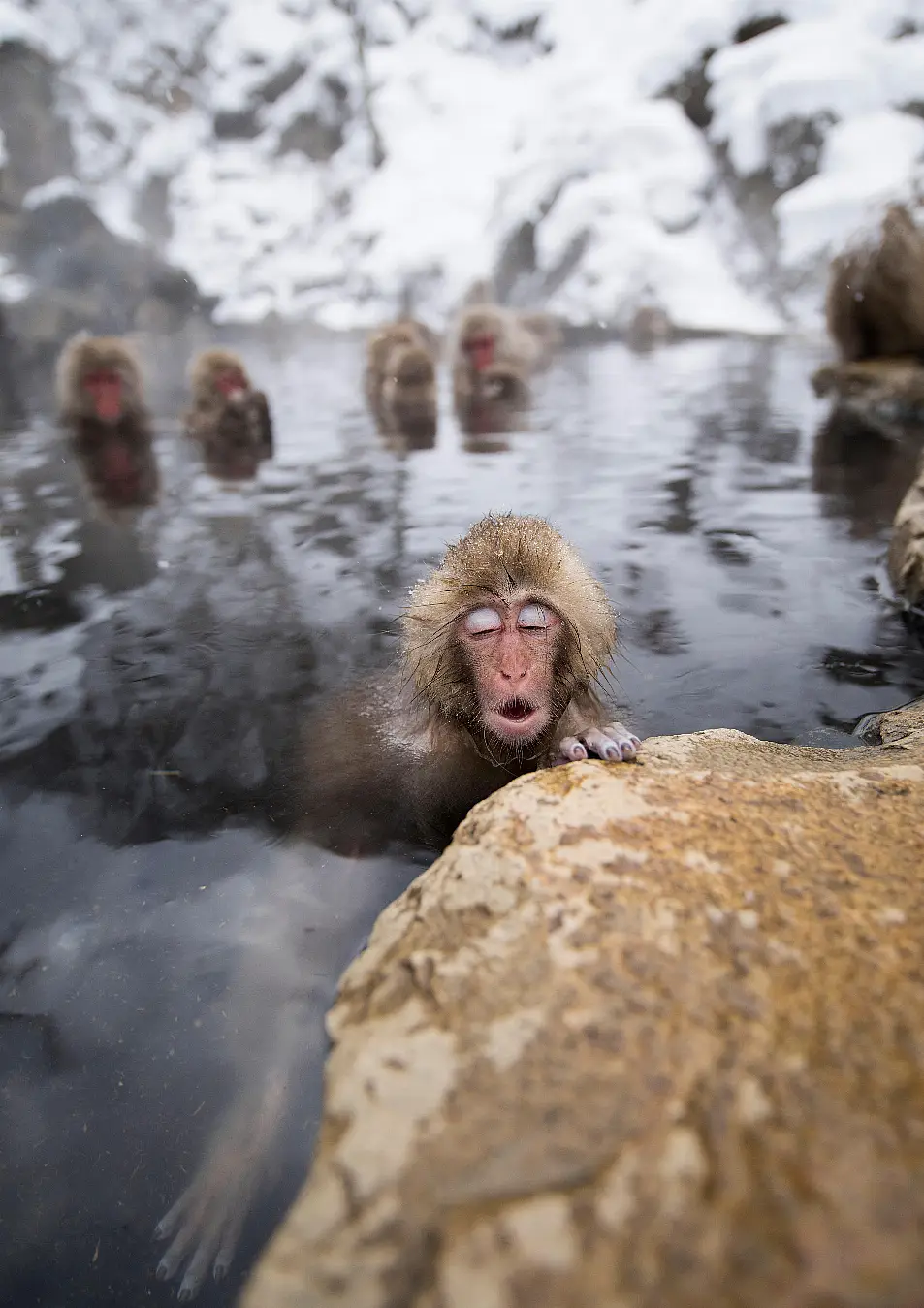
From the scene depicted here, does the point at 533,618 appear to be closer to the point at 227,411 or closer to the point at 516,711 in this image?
the point at 516,711

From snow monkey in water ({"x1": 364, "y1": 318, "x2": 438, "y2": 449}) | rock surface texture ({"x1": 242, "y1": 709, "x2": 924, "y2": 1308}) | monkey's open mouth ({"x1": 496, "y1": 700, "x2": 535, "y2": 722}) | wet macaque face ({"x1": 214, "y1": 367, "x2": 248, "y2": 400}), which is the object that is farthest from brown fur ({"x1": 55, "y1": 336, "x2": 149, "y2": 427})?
rock surface texture ({"x1": 242, "y1": 709, "x2": 924, "y2": 1308})

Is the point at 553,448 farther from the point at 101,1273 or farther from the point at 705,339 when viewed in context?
the point at 705,339

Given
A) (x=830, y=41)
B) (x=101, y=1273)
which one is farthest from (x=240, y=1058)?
(x=830, y=41)

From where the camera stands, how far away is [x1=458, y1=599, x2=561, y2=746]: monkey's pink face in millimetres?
2053

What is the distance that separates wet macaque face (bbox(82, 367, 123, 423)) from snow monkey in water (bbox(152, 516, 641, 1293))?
21.6 ft

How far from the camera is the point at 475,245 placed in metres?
31.9

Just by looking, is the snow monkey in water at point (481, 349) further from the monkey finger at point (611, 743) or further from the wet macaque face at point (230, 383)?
the monkey finger at point (611, 743)

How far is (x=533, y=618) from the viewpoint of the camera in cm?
210

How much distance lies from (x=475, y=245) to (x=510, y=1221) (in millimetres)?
34862

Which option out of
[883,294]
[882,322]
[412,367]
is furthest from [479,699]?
[412,367]

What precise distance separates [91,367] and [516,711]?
7196 mm

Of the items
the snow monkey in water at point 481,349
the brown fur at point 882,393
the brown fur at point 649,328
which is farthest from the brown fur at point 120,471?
the brown fur at point 649,328

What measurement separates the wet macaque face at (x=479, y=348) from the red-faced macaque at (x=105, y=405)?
3693 millimetres

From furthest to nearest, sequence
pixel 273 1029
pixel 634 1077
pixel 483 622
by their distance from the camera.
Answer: pixel 483 622, pixel 273 1029, pixel 634 1077
